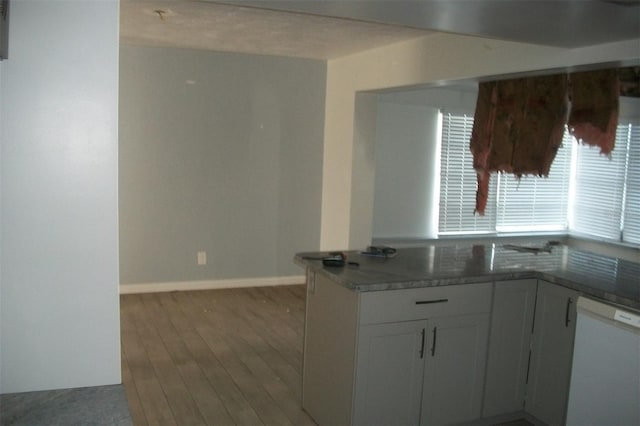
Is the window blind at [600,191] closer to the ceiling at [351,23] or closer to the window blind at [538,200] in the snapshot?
the window blind at [538,200]

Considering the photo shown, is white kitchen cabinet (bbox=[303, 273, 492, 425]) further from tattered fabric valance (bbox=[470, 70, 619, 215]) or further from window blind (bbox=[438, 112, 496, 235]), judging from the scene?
window blind (bbox=[438, 112, 496, 235])

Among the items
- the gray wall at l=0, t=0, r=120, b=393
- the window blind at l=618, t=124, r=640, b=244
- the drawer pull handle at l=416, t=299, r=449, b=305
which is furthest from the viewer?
the window blind at l=618, t=124, r=640, b=244

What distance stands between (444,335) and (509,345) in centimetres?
48

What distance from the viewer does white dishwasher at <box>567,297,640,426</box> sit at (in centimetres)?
243

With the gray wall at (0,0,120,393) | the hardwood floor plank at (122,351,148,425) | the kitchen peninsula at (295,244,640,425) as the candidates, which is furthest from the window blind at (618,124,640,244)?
the gray wall at (0,0,120,393)

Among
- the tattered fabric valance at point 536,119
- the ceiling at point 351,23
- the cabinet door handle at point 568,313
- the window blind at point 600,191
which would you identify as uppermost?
the ceiling at point 351,23

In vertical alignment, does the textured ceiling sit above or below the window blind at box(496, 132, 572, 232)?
above

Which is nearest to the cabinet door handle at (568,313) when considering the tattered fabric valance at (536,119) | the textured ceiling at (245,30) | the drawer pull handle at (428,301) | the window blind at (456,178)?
the drawer pull handle at (428,301)

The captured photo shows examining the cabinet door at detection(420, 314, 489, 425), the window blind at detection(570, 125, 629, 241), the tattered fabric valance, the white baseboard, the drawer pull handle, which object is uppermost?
the tattered fabric valance

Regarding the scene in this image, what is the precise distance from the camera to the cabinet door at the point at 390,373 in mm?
2779

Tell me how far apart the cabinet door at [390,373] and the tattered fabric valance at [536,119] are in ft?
5.18

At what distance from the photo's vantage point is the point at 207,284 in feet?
19.6

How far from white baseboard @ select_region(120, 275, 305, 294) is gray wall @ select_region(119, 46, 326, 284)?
5cm

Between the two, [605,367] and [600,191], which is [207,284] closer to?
[605,367]
